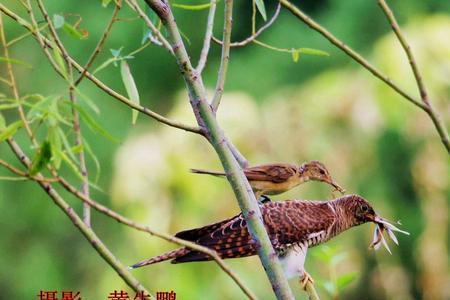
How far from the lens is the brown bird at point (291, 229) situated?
5.88ft

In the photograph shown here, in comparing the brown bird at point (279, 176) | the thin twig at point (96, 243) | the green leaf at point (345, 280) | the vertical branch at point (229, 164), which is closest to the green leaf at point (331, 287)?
the green leaf at point (345, 280)

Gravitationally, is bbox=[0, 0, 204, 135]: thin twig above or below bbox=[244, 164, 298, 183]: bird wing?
below

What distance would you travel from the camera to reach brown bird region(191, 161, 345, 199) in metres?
2.20

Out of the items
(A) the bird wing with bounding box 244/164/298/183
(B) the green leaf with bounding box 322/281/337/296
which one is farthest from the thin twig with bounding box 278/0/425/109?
(A) the bird wing with bounding box 244/164/298/183

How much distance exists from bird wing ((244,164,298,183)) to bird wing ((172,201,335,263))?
3.3 inches

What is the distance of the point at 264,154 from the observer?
5133 mm

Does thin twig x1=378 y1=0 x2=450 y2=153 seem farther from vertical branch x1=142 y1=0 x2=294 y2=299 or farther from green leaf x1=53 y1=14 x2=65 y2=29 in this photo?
green leaf x1=53 y1=14 x2=65 y2=29

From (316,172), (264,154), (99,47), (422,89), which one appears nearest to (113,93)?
(99,47)

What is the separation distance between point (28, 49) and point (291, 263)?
261 inches

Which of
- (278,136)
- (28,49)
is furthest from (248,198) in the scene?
(28,49)

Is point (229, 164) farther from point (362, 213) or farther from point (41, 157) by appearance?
point (362, 213)

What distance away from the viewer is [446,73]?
5.00 metres

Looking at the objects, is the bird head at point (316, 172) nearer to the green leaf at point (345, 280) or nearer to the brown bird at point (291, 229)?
the brown bird at point (291, 229)

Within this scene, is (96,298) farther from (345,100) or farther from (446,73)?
(446,73)
